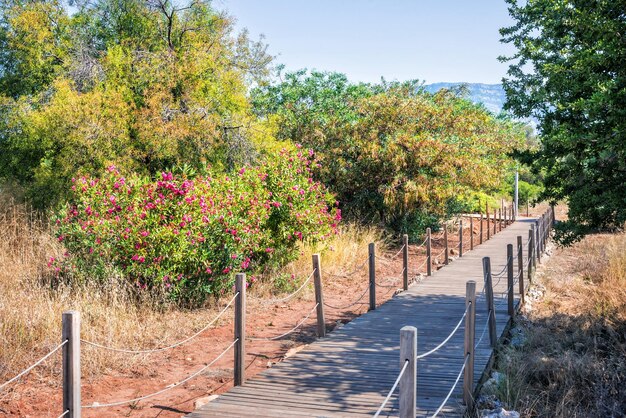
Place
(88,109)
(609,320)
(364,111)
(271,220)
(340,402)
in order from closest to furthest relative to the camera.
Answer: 1. (340,402)
2. (609,320)
3. (271,220)
4. (88,109)
5. (364,111)

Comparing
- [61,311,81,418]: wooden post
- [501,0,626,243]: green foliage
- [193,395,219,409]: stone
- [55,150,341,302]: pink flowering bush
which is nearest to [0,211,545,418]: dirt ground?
[193,395,219,409]: stone

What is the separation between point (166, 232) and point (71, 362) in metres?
6.17

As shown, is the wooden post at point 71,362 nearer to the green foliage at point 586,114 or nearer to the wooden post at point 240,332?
the wooden post at point 240,332

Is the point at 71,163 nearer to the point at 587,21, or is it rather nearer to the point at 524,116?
the point at 524,116

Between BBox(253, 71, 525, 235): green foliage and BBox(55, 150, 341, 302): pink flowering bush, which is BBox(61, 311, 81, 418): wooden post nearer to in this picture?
BBox(55, 150, 341, 302): pink flowering bush

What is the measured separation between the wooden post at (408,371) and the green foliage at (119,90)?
1317 centimetres

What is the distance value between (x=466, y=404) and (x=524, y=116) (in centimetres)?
659

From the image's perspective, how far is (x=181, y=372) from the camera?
8453 mm

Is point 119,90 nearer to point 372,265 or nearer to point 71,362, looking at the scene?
point 372,265

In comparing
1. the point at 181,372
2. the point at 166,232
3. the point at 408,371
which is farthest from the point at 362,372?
the point at 166,232

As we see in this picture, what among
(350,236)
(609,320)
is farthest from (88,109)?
(609,320)

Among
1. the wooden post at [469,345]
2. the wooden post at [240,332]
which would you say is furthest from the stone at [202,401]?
the wooden post at [469,345]

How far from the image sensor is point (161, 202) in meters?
11.1

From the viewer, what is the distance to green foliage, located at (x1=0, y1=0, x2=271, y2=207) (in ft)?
54.2
